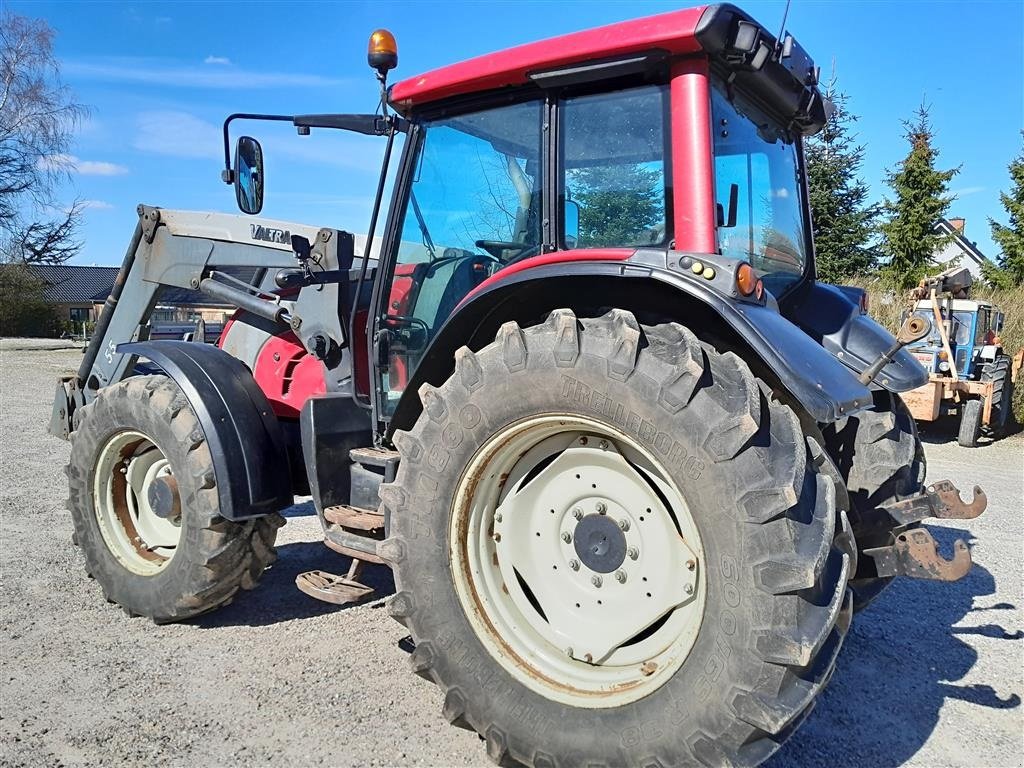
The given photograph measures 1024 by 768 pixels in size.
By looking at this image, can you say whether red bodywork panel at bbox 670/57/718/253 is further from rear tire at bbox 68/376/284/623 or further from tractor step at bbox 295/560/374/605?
rear tire at bbox 68/376/284/623

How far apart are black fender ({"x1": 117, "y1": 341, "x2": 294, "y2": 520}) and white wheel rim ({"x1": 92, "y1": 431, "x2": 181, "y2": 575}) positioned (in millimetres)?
550

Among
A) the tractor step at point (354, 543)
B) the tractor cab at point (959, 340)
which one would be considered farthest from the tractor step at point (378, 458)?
the tractor cab at point (959, 340)

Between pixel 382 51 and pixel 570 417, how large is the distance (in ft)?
6.24

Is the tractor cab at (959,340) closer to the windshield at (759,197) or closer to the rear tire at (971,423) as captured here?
the rear tire at (971,423)

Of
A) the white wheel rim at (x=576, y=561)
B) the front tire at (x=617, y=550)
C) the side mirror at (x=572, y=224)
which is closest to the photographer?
the front tire at (x=617, y=550)

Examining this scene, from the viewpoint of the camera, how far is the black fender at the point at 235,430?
11.3 ft

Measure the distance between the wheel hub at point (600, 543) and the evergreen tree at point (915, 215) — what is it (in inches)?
735

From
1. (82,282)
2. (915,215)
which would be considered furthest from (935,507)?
(82,282)

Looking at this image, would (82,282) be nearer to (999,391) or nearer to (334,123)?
(999,391)

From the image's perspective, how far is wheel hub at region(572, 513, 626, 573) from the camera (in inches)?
100

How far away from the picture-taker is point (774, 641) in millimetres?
2045

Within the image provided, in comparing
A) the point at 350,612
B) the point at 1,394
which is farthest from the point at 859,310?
the point at 1,394

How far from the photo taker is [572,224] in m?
2.93

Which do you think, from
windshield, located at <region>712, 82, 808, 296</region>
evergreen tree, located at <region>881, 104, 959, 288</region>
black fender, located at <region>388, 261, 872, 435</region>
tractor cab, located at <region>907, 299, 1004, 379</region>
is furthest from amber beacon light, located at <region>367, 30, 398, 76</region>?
evergreen tree, located at <region>881, 104, 959, 288</region>
